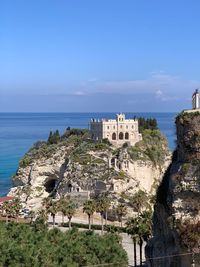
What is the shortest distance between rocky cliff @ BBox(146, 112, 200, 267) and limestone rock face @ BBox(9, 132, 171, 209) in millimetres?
49384

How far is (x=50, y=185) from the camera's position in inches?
3831

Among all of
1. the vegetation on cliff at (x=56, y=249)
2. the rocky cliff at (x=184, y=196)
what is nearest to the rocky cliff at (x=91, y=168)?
the vegetation on cliff at (x=56, y=249)

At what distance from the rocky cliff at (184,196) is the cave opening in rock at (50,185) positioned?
65551mm

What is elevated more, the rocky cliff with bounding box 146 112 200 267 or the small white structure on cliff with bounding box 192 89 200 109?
the small white structure on cliff with bounding box 192 89 200 109

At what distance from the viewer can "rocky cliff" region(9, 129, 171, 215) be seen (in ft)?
270

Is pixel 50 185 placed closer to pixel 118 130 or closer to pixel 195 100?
pixel 118 130

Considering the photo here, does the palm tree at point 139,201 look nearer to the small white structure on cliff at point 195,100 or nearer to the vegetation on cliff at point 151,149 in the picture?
the vegetation on cliff at point 151,149

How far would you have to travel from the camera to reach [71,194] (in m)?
82.2

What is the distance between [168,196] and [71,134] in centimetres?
7840

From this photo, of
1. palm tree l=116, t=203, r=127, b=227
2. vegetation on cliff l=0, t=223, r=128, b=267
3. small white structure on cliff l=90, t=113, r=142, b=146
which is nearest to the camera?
vegetation on cliff l=0, t=223, r=128, b=267

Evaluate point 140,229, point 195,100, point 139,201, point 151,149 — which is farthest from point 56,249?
point 151,149

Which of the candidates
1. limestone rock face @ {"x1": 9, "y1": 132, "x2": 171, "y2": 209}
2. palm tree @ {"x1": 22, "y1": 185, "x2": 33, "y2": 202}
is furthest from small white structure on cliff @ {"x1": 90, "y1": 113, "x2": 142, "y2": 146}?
palm tree @ {"x1": 22, "y1": 185, "x2": 33, "y2": 202}

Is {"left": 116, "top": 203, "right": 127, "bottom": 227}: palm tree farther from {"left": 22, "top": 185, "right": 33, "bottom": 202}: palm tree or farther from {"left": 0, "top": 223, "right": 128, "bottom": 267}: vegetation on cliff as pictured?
{"left": 0, "top": 223, "right": 128, "bottom": 267}: vegetation on cliff

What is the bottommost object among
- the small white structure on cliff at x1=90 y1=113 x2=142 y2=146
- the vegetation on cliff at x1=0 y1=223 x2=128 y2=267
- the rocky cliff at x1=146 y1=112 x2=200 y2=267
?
the vegetation on cliff at x1=0 y1=223 x2=128 y2=267
